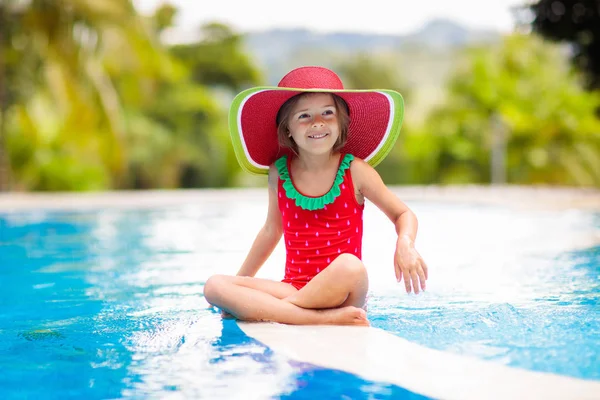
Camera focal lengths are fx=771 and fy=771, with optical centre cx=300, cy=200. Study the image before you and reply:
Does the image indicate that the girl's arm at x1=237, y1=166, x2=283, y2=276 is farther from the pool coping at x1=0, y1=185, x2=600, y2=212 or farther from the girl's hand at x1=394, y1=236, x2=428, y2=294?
the pool coping at x1=0, y1=185, x2=600, y2=212

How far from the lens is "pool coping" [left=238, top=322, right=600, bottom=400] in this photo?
85.2 inches

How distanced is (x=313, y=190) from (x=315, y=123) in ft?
1.00

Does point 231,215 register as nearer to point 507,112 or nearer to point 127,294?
point 127,294

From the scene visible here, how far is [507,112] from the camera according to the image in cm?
2130

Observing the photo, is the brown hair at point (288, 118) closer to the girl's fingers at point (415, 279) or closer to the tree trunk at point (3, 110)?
the girl's fingers at point (415, 279)

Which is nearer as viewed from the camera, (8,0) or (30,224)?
(30,224)

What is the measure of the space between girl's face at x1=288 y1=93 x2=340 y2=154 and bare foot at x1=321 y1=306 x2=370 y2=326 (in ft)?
2.25

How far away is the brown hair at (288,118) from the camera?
3.34 meters

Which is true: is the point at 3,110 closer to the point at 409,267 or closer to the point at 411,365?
the point at 409,267

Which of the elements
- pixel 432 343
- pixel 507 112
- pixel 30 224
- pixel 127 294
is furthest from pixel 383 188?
pixel 507 112

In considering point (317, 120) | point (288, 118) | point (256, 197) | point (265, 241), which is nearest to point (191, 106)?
point (256, 197)

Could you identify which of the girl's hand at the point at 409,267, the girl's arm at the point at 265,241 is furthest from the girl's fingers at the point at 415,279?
the girl's arm at the point at 265,241

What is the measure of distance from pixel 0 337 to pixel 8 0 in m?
13.4

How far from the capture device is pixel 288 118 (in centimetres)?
334
